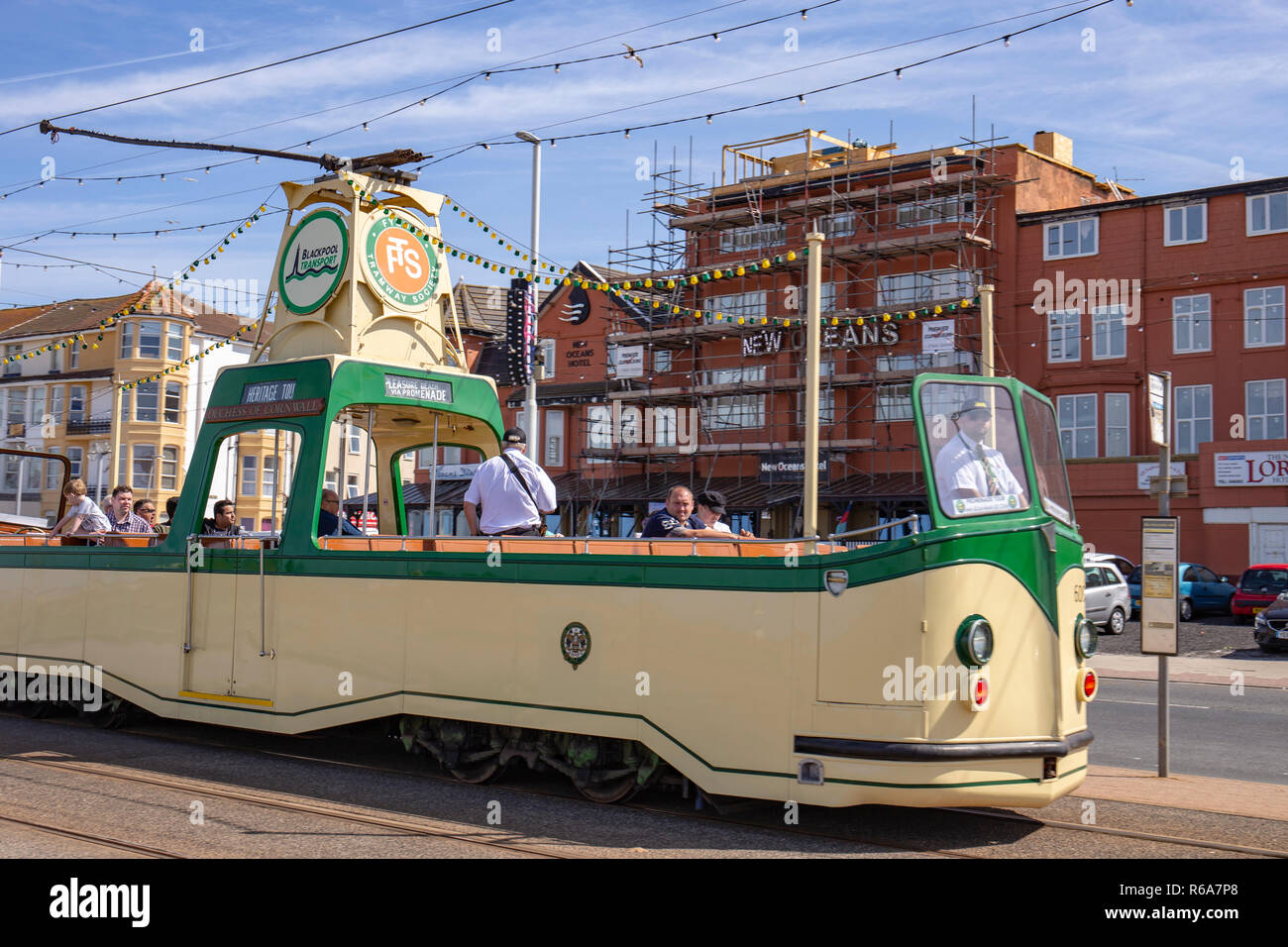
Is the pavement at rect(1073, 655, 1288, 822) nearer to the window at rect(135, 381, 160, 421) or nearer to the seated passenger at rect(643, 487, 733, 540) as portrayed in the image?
the seated passenger at rect(643, 487, 733, 540)

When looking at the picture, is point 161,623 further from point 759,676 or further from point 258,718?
point 759,676

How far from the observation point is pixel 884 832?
25.2ft

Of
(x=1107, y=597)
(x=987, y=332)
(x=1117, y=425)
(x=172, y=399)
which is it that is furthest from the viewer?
(x=172, y=399)

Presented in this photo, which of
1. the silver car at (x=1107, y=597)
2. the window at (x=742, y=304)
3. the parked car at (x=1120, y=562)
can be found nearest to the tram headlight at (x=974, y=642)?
the silver car at (x=1107, y=597)

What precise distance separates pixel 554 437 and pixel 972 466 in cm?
4347

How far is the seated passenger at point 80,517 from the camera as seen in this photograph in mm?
12484

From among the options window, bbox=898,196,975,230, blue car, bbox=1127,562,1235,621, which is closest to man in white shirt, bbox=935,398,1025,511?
blue car, bbox=1127,562,1235,621

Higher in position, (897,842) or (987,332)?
(987,332)

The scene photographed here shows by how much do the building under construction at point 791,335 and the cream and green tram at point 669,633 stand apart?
27763mm

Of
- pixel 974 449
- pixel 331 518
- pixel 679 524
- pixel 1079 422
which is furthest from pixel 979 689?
pixel 1079 422

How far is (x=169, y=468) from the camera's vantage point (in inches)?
2411

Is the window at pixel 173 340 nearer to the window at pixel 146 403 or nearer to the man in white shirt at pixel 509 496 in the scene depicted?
the window at pixel 146 403

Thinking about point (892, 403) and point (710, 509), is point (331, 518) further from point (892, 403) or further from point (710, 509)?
point (892, 403)

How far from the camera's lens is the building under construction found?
133ft
